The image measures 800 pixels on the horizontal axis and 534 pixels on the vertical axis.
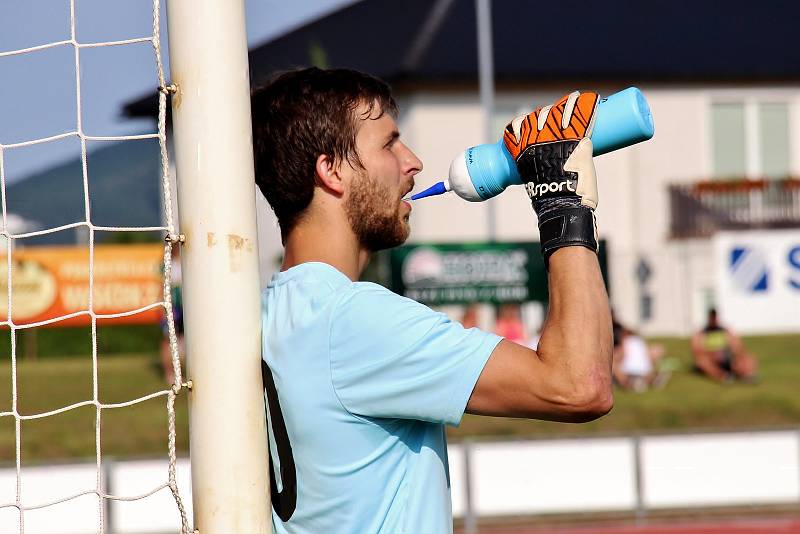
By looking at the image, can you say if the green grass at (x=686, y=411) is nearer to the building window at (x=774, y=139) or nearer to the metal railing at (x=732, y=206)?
the metal railing at (x=732, y=206)

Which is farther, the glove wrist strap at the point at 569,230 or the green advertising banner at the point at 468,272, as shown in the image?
the green advertising banner at the point at 468,272

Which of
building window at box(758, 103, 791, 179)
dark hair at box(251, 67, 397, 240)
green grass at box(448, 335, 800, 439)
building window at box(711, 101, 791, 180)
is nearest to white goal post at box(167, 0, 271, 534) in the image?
dark hair at box(251, 67, 397, 240)

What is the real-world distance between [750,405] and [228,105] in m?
13.2

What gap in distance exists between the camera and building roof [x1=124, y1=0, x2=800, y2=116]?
2148 centimetres

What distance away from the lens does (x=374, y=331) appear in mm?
2117

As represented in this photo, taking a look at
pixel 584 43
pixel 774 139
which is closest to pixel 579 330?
pixel 584 43

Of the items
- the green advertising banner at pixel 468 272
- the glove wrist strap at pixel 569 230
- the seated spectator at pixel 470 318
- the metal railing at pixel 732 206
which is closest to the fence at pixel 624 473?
the green advertising banner at pixel 468 272

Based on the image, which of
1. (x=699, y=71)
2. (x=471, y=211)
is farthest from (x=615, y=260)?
(x=699, y=71)

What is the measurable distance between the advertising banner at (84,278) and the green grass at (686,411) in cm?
647

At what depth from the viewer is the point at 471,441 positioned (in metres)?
10.1

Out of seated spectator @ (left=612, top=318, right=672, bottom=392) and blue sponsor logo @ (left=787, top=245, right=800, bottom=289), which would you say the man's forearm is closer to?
blue sponsor logo @ (left=787, top=245, right=800, bottom=289)

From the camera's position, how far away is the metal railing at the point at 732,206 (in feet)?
68.8

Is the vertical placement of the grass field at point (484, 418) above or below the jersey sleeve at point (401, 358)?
below

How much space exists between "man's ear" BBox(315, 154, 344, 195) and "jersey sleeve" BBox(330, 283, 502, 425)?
24 cm
